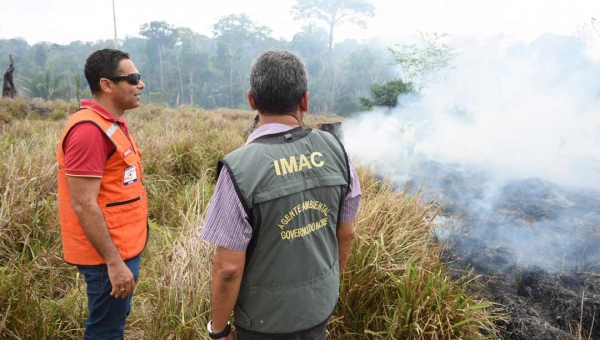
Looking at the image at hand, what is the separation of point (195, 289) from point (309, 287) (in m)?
1.17

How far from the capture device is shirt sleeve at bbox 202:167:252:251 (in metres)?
1.20

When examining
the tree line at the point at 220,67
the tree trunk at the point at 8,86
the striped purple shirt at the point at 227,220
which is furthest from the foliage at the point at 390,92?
the tree line at the point at 220,67

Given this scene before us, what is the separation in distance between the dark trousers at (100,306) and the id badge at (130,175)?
17.4 inches

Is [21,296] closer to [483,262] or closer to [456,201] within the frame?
[483,262]

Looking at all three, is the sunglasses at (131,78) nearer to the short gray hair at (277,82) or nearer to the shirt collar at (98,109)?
the shirt collar at (98,109)

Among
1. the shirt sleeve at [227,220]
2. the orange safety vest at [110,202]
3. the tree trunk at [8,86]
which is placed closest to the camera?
the shirt sleeve at [227,220]

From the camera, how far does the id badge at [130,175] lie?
6.12 ft

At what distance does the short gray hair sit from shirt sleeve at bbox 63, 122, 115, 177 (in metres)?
0.87

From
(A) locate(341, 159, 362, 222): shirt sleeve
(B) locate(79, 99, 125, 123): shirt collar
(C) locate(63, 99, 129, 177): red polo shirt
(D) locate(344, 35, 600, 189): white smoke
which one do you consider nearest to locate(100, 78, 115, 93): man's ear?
(B) locate(79, 99, 125, 123): shirt collar

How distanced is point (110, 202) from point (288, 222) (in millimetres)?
1048

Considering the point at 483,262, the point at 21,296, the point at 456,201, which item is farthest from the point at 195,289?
the point at 456,201

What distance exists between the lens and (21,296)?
2.08 meters

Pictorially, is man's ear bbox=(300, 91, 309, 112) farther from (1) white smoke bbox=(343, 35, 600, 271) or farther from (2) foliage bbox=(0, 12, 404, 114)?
(2) foliage bbox=(0, 12, 404, 114)

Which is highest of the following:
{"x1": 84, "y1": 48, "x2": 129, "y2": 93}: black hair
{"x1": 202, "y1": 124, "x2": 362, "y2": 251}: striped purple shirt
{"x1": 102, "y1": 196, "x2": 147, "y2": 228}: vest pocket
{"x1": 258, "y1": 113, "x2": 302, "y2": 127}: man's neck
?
{"x1": 84, "y1": 48, "x2": 129, "y2": 93}: black hair
